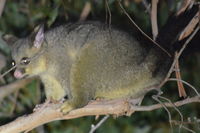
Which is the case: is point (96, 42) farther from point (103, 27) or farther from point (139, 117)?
point (139, 117)

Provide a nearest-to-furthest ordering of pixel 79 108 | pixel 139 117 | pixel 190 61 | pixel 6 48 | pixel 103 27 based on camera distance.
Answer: pixel 79 108
pixel 103 27
pixel 6 48
pixel 139 117
pixel 190 61

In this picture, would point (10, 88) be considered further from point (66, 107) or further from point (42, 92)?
point (66, 107)

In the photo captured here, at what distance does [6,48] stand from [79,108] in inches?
56.4

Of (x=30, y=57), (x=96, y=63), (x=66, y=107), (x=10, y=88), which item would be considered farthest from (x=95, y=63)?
(x=10, y=88)

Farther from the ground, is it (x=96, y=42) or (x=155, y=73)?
(x=96, y=42)

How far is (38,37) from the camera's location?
421 centimetres

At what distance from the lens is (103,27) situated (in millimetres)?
4301

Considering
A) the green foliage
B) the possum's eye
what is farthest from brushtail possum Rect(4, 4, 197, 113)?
the green foliage

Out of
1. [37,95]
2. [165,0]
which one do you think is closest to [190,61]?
[165,0]

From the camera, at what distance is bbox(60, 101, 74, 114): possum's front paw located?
394 centimetres

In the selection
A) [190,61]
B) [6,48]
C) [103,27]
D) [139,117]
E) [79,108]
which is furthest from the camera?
[190,61]

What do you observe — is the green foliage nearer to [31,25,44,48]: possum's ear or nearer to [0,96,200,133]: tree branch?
[31,25,44,48]: possum's ear

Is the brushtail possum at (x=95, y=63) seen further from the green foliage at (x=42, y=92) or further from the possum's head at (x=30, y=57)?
the green foliage at (x=42, y=92)

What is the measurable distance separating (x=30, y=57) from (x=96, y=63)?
0.60m
